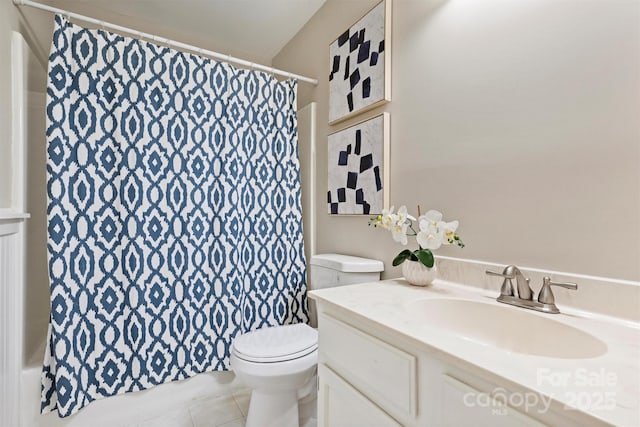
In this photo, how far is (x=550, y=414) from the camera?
1.56ft

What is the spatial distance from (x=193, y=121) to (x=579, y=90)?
1757mm

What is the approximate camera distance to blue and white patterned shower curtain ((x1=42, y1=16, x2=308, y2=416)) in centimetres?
145

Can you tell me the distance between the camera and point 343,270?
5.04 ft

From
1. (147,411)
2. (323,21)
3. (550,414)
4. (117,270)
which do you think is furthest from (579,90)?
(147,411)

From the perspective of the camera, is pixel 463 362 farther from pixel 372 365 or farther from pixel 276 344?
pixel 276 344

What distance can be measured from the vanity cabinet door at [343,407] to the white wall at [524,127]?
2.14 ft

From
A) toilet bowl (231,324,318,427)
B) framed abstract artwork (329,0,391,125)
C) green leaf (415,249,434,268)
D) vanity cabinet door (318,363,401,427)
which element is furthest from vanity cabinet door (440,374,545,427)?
framed abstract artwork (329,0,391,125)

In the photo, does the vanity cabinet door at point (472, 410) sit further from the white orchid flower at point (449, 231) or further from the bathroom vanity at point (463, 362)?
the white orchid flower at point (449, 231)

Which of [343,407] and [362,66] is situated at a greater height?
[362,66]

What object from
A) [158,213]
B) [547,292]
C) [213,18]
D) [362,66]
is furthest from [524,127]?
[213,18]

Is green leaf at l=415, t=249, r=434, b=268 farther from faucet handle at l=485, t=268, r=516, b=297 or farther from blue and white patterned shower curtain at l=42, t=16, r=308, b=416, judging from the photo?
blue and white patterned shower curtain at l=42, t=16, r=308, b=416

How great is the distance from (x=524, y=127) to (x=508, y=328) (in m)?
0.65

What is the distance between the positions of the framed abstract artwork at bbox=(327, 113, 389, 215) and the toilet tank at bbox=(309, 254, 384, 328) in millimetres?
269

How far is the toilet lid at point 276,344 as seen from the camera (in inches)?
52.7
